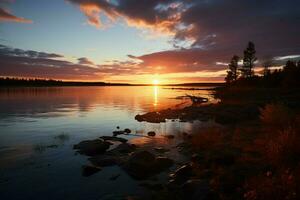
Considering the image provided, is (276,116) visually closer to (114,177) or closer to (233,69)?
(114,177)

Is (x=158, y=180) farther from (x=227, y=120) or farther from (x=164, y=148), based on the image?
(x=227, y=120)

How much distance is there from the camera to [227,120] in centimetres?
3544

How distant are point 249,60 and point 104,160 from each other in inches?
3426

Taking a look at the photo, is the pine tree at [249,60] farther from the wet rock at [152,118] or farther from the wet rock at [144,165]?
the wet rock at [144,165]

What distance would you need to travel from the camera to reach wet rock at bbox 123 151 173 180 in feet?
51.7

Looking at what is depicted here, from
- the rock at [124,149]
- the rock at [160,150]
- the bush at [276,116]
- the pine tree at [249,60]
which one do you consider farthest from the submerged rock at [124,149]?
the pine tree at [249,60]

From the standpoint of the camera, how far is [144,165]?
53.3 feet

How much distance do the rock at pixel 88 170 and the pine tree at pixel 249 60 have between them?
87.2m

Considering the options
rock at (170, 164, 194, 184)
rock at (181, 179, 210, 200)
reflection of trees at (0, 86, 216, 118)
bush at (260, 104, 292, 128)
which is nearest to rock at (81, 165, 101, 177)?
rock at (170, 164, 194, 184)

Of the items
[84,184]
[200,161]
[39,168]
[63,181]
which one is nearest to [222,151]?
[200,161]

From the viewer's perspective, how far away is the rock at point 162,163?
54.0 ft

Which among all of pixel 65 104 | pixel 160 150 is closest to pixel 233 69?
pixel 65 104

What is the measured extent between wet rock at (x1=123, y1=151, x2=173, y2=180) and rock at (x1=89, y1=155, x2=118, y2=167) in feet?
5.07

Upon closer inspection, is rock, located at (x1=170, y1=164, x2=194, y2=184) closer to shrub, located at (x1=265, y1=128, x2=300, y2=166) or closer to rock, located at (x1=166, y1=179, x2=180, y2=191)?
rock, located at (x1=166, y1=179, x2=180, y2=191)
